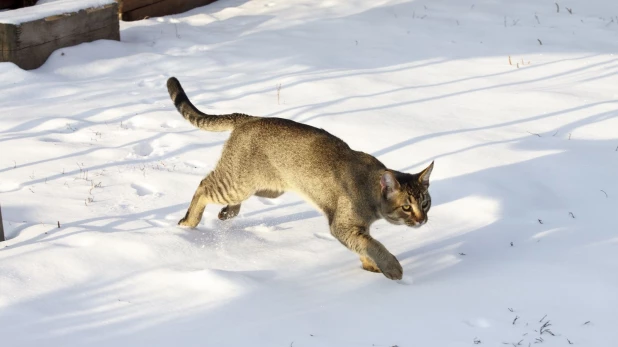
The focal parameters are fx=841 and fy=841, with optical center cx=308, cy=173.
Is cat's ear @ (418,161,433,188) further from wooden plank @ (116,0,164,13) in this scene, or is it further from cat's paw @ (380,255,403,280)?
wooden plank @ (116,0,164,13)

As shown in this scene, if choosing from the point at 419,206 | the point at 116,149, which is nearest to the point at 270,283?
the point at 419,206

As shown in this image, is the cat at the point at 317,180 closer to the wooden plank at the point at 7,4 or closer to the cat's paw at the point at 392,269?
the cat's paw at the point at 392,269

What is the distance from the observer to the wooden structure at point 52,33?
8.88 meters

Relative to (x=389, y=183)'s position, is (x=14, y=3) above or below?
below

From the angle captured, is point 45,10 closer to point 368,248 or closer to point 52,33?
point 52,33

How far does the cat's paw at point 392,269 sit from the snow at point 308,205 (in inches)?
3.6

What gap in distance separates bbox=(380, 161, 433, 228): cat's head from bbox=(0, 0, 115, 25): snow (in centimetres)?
532

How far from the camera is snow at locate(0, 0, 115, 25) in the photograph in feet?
29.2

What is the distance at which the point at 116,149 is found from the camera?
714cm

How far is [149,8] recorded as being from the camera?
37.7 ft

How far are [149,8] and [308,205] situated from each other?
6163mm

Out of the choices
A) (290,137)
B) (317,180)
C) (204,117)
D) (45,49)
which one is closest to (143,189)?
(204,117)

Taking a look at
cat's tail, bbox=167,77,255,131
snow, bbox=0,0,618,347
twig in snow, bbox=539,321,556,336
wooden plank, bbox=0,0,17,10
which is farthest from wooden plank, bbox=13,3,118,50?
twig in snow, bbox=539,321,556,336

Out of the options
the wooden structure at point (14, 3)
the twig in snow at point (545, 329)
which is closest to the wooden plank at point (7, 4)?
the wooden structure at point (14, 3)
